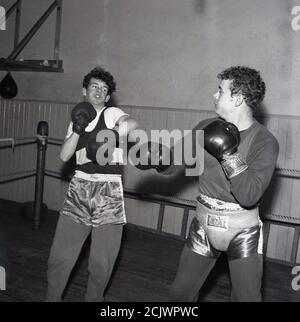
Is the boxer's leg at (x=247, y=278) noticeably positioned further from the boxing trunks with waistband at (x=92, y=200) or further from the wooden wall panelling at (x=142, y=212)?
the wooden wall panelling at (x=142, y=212)

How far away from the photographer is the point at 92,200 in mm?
2260

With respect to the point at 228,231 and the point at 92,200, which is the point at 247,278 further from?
the point at 92,200

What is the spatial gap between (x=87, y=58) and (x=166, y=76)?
1142 mm

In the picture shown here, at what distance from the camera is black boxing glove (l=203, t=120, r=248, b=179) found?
172 centimetres

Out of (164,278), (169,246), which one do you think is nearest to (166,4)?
(169,246)

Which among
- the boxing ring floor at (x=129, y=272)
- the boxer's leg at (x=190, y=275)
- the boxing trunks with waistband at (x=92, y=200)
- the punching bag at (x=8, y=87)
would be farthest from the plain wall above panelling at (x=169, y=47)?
the boxer's leg at (x=190, y=275)

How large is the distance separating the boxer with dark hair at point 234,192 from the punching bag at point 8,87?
4247 millimetres

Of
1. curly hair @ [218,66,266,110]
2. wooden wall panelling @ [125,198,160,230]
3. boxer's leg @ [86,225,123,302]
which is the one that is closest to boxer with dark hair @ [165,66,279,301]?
curly hair @ [218,66,266,110]

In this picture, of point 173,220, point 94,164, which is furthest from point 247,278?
point 173,220

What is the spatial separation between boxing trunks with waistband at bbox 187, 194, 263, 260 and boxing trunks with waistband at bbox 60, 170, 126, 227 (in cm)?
61

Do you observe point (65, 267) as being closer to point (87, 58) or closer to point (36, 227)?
point (36, 227)

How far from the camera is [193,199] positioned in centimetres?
444

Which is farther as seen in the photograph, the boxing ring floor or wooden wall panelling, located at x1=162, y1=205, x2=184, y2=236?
wooden wall panelling, located at x1=162, y1=205, x2=184, y2=236

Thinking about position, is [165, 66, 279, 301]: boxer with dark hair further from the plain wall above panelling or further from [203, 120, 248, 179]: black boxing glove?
the plain wall above panelling
